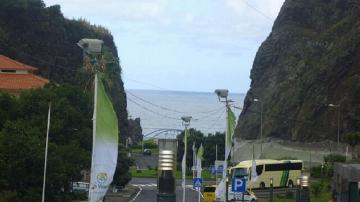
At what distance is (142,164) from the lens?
10262cm

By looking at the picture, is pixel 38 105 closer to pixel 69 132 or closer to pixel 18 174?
pixel 69 132

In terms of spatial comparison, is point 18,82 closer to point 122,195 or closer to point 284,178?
point 122,195

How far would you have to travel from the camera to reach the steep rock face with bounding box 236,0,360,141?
86.1 metres

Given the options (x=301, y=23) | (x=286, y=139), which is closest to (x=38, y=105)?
(x=286, y=139)

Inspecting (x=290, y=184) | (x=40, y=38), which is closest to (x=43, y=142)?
(x=290, y=184)

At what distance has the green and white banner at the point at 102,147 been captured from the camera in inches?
578

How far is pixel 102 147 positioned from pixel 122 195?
41713 millimetres

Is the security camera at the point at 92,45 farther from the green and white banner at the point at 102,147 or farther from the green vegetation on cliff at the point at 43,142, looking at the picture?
the green vegetation on cliff at the point at 43,142

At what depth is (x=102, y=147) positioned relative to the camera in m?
15.1

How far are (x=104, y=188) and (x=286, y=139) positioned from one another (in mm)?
78693

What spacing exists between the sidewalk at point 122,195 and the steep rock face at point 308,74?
3101cm

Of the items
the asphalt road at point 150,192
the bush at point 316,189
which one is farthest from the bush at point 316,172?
the bush at point 316,189

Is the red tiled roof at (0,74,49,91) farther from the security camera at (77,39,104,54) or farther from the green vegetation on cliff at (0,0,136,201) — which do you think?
the security camera at (77,39,104,54)

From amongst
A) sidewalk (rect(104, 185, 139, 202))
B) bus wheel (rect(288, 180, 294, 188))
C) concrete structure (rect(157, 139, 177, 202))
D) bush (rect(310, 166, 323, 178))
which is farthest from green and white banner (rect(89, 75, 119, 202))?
bush (rect(310, 166, 323, 178))
